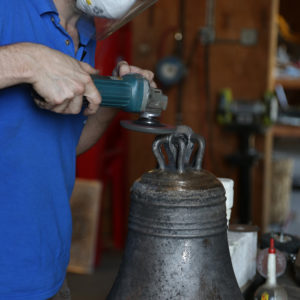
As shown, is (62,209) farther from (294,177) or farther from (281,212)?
(294,177)

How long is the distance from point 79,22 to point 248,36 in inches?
93.2

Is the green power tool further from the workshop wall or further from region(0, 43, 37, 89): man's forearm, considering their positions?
the workshop wall

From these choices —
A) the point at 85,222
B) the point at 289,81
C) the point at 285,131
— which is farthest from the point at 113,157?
the point at 289,81

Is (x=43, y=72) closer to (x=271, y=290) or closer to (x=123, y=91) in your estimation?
(x=123, y=91)

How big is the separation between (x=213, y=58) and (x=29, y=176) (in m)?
2.63

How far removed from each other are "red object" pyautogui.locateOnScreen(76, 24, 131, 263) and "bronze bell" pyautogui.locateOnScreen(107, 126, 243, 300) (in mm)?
2463

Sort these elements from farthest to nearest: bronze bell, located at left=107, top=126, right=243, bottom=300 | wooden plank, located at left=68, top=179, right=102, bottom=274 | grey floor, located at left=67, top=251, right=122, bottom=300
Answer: wooden plank, located at left=68, top=179, right=102, bottom=274
grey floor, located at left=67, top=251, right=122, bottom=300
bronze bell, located at left=107, top=126, right=243, bottom=300

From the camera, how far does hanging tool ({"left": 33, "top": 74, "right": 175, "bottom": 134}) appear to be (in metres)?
1.02

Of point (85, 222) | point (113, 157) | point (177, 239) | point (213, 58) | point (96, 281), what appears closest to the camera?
point (177, 239)

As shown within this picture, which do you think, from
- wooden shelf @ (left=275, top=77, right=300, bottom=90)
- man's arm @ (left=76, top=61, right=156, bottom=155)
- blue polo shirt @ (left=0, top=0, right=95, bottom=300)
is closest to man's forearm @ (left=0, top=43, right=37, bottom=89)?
blue polo shirt @ (left=0, top=0, right=95, bottom=300)

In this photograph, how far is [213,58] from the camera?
3.52 metres

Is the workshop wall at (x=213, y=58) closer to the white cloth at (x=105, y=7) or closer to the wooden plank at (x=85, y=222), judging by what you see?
the wooden plank at (x=85, y=222)

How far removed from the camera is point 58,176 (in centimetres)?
118

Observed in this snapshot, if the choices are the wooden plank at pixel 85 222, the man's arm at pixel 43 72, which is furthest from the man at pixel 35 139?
the wooden plank at pixel 85 222
